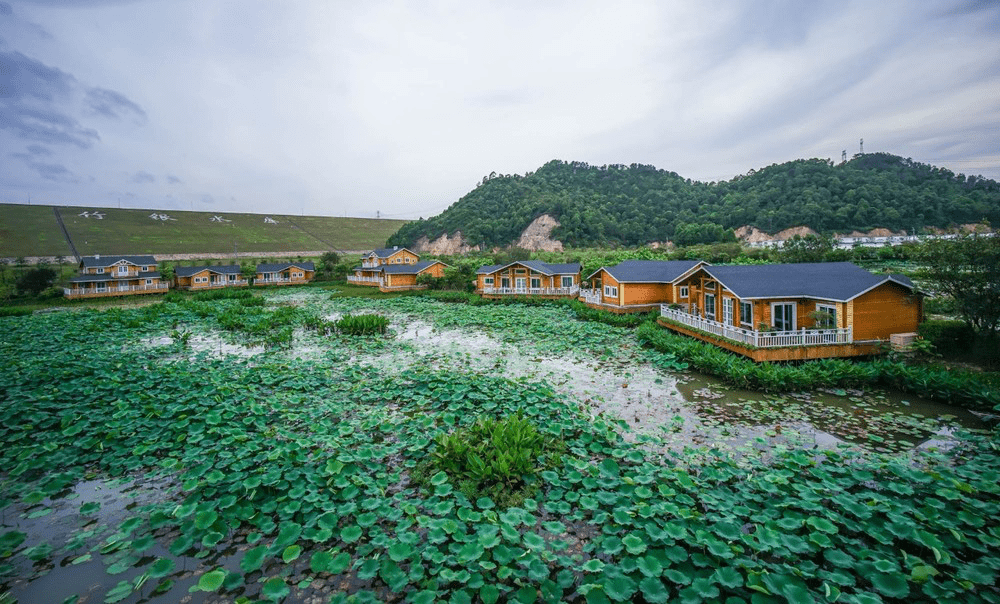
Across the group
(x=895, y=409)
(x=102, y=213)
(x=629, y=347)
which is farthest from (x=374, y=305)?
(x=102, y=213)

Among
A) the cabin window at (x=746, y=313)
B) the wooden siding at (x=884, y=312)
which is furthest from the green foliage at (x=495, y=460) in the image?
the wooden siding at (x=884, y=312)

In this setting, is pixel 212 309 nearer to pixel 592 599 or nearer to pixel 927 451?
pixel 592 599

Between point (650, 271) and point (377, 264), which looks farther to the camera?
point (377, 264)

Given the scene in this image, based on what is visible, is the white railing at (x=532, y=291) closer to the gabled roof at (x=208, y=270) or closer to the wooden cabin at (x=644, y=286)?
the wooden cabin at (x=644, y=286)

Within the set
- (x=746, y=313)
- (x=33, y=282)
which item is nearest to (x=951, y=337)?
(x=746, y=313)

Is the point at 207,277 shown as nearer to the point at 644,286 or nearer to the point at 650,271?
the point at 644,286
